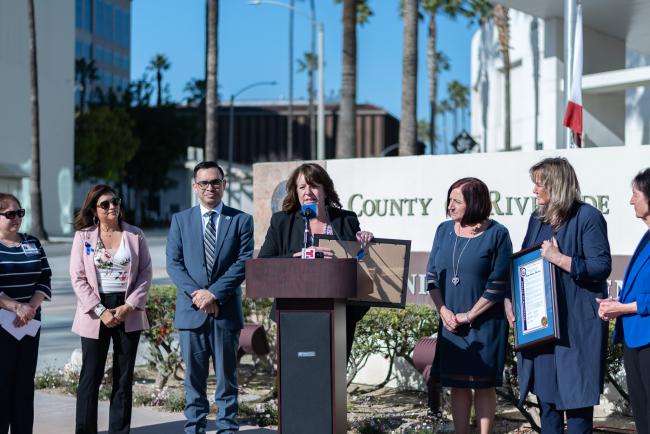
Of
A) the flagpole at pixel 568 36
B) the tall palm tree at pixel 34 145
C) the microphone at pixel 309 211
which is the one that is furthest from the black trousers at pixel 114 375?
the tall palm tree at pixel 34 145

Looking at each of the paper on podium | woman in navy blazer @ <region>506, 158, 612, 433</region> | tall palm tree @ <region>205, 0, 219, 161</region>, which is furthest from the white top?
tall palm tree @ <region>205, 0, 219, 161</region>

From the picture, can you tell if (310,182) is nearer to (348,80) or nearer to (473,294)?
(473,294)

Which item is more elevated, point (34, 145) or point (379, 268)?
point (34, 145)

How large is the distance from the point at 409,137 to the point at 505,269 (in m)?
17.5

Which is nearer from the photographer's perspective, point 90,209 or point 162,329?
point 90,209

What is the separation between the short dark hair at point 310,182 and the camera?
6.22 m

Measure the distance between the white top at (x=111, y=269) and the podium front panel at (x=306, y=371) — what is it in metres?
1.65

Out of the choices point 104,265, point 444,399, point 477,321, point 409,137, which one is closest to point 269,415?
point 444,399

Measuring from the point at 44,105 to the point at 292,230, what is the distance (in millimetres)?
45003

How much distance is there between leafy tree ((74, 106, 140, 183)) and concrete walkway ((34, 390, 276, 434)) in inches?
1919

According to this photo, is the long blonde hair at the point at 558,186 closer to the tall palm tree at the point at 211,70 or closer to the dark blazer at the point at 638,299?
the dark blazer at the point at 638,299

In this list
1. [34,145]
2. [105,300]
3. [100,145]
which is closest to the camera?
[105,300]

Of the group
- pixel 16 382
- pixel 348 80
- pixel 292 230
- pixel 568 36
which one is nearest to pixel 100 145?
pixel 348 80

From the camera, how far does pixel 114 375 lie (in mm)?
6871
